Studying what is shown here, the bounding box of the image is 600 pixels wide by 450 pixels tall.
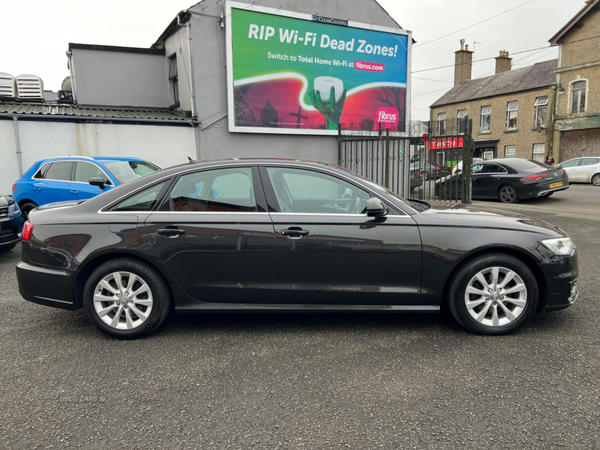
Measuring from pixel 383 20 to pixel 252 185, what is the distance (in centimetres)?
1318

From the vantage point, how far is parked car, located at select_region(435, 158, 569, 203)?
13.1 m

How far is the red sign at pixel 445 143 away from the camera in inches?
470

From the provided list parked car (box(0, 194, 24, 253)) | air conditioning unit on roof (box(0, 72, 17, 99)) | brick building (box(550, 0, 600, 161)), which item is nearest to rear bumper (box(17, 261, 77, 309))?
parked car (box(0, 194, 24, 253))

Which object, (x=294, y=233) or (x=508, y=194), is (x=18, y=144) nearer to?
(x=294, y=233)

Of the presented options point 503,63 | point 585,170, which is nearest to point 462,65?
point 503,63

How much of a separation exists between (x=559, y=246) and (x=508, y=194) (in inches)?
433

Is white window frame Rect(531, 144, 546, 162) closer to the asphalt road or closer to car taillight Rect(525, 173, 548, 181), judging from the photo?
car taillight Rect(525, 173, 548, 181)

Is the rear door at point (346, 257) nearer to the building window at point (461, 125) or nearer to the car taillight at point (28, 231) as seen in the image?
the car taillight at point (28, 231)

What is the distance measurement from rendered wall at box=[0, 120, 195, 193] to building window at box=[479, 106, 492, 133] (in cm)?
2773

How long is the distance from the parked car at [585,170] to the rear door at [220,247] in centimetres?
2099

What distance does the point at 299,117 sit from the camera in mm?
13797

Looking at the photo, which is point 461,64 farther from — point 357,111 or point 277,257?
point 277,257

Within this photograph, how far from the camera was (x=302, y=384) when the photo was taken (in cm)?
295

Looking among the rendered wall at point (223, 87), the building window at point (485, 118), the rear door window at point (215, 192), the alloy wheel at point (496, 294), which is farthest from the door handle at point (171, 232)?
the building window at point (485, 118)
